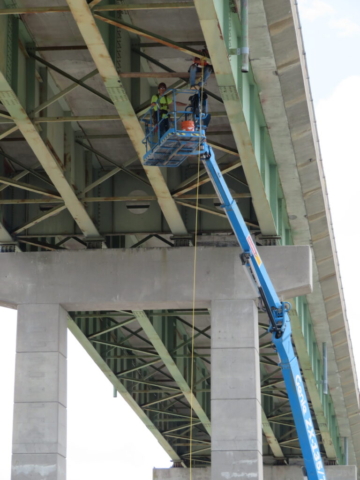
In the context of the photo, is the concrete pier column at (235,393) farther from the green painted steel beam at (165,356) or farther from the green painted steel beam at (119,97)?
the green painted steel beam at (165,356)

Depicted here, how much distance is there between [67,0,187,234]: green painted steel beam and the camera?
70.6ft

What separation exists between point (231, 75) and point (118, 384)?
954 inches

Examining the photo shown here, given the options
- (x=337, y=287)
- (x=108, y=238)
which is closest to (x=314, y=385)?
(x=337, y=287)

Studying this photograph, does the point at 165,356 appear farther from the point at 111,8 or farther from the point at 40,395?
the point at 111,8

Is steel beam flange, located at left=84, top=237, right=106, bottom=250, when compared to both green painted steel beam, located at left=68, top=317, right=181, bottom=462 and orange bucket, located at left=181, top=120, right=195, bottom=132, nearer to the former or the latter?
green painted steel beam, located at left=68, top=317, right=181, bottom=462

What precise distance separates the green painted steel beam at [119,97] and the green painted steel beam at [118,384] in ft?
26.7

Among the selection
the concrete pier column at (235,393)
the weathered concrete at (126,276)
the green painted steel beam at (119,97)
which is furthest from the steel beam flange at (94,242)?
the concrete pier column at (235,393)

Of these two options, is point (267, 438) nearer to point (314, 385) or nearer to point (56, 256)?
point (314, 385)

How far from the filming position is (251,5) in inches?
952

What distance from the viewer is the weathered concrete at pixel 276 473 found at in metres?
59.3

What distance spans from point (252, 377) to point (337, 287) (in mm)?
11766

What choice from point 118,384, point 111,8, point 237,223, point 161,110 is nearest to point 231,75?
point 161,110

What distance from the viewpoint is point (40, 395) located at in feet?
95.5

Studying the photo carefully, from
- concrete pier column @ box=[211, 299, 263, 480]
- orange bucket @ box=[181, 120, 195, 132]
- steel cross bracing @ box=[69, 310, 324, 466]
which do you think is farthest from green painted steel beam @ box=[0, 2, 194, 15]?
steel cross bracing @ box=[69, 310, 324, 466]
